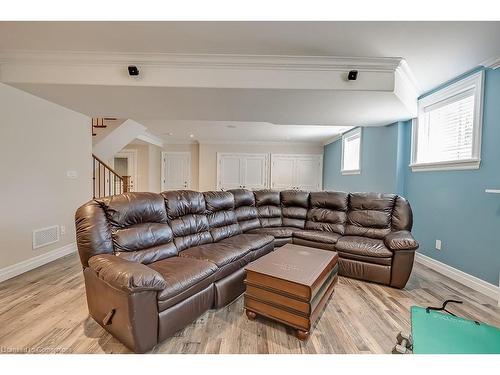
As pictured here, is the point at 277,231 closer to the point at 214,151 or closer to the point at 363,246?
the point at 363,246

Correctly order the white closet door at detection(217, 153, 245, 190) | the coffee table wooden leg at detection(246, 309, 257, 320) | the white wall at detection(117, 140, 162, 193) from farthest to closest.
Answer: the white closet door at detection(217, 153, 245, 190), the white wall at detection(117, 140, 162, 193), the coffee table wooden leg at detection(246, 309, 257, 320)

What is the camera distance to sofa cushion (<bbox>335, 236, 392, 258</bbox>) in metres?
2.61

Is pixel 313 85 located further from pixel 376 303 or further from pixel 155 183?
pixel 155 183

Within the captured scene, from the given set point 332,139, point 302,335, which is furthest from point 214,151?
point 302,335

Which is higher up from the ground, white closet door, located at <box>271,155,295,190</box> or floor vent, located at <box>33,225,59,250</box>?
white closet door, located at <box>271,155,295,190</box>

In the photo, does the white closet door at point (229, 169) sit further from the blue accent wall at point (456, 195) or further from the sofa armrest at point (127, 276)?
the sofa armrest at point (127, 276)

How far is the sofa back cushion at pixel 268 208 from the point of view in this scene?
375cm

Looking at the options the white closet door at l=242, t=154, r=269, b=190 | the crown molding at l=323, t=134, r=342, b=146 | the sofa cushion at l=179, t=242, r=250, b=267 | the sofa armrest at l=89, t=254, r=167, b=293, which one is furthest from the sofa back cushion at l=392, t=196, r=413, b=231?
the white closet door at l=242, t=154, r=269, b=190

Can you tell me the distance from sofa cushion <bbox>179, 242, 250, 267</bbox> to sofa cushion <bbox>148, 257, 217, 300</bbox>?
0.37 ft

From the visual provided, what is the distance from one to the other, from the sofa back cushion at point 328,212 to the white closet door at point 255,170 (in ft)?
11.9

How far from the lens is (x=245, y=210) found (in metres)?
3.59

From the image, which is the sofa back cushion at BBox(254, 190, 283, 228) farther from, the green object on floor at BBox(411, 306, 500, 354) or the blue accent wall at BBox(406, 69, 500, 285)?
the green object on floor at BBox(411, 306, 500, 354)

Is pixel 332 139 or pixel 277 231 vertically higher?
pixel 332 139

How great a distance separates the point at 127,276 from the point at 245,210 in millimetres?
2313
